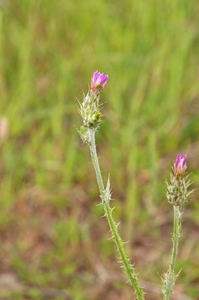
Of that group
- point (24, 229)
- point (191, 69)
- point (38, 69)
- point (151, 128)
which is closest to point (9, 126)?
point (38, 69)

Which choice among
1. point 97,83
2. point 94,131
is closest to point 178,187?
point 94,131

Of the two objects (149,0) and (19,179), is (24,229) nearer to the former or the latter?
(19,179)

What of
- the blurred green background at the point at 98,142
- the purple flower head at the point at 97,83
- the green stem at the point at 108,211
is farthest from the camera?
the blurred green background at the point at 98,142

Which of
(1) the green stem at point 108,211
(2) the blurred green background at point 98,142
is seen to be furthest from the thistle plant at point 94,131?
(2) the blurred green background at point 98,142

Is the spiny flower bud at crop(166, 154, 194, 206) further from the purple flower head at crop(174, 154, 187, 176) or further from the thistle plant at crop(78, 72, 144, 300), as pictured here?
the thistle plant at crop(78, 72, 144, 300)

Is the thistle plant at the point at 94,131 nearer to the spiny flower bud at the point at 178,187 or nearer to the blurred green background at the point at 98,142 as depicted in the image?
the spiny flower bud at the point at 178,187
